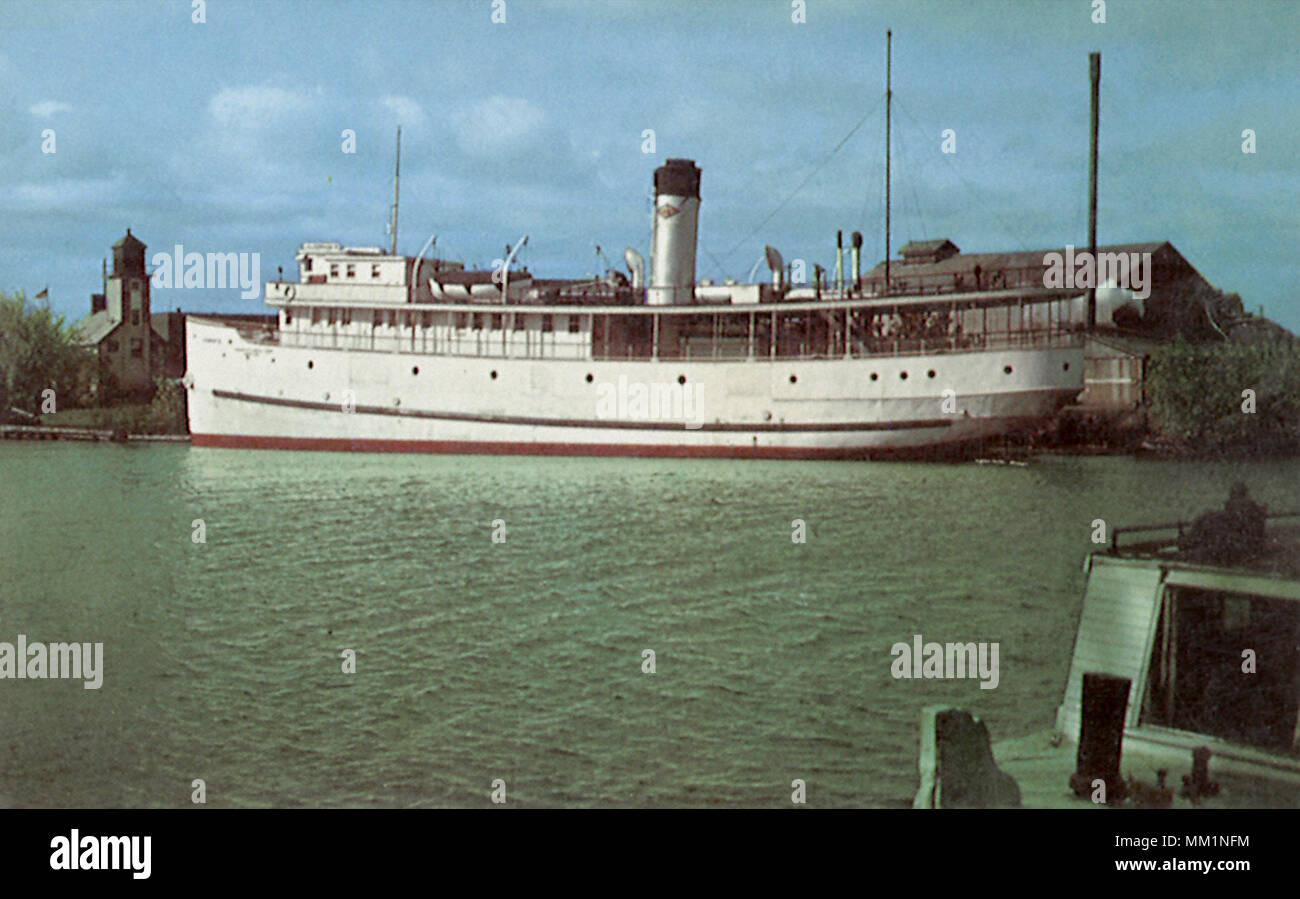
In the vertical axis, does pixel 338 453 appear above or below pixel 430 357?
below

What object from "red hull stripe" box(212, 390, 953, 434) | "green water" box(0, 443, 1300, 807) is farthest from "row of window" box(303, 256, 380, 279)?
"green water" box(0, 443, 1300, 807)

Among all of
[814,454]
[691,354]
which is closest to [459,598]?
[814,454]

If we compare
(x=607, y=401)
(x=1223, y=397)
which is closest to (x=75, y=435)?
(x=607, y=401)

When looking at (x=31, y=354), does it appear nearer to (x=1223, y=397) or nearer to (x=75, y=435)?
(x=75, y=435)

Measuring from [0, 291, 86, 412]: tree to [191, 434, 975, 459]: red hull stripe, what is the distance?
25.7ft

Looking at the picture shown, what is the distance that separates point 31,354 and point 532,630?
31.4m

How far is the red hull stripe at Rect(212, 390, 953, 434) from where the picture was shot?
90.0ft

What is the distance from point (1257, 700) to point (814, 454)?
21.5 metres

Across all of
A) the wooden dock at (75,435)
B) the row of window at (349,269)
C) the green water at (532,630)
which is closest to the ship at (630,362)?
the row of window at (349,269)

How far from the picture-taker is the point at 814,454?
90.8 feet

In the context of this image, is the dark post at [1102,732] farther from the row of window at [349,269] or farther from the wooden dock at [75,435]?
the wooden dock at [75,435]

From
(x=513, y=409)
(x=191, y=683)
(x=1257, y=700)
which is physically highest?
(x=513, y=409)
